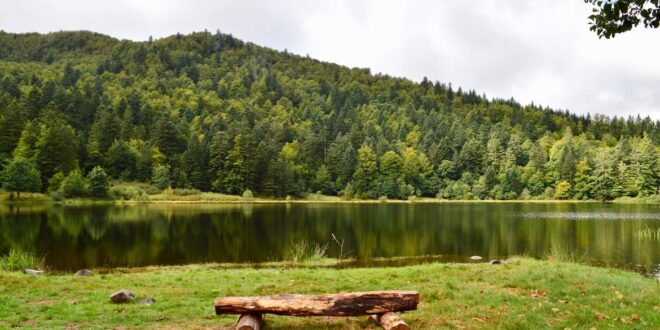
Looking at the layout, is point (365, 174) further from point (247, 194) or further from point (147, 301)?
point (147, 301)

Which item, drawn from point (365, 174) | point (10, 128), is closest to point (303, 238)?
point (10, 128)

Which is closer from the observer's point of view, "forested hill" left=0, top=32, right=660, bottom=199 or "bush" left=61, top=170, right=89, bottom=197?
"bush" left=61, top=170, right=89, bottom=197

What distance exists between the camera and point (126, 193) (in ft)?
291

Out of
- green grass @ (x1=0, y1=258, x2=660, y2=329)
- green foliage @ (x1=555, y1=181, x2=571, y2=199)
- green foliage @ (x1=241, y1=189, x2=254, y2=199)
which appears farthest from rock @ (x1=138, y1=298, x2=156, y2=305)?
green foliage @ (x1=555, y1=181, x2=571, y2=199)

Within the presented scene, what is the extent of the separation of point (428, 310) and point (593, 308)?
3722 millimetres

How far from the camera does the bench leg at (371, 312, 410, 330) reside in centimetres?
909

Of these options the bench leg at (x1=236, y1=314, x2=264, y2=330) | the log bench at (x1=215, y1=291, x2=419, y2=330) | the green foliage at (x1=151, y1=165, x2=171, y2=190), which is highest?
the green foliage at (x1=151, y1=165, x2=171, y2=190)

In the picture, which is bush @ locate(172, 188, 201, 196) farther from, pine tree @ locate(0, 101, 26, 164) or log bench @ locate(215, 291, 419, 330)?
log bench @ locate(215, 291, 419, 330)

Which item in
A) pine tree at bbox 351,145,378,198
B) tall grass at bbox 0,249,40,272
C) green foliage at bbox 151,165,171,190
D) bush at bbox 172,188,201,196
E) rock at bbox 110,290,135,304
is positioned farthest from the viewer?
pine tree at bbox 351,145,378,198

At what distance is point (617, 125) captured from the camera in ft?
614


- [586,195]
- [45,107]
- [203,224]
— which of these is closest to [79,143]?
[45,107]

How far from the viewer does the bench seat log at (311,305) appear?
9.29 meters

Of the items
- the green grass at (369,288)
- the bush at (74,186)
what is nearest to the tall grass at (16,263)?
the green grass at (369,288)

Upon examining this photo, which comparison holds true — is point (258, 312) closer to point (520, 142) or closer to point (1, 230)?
point (1, 230)
